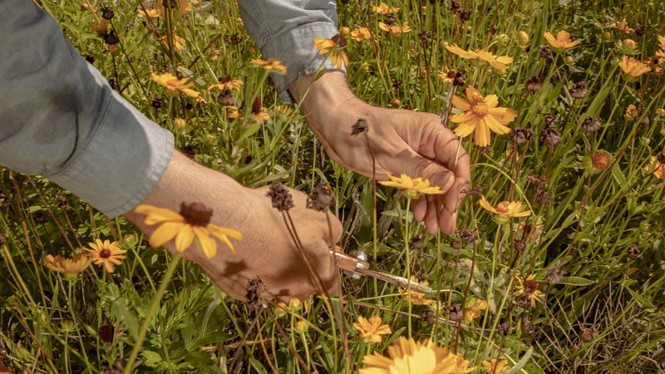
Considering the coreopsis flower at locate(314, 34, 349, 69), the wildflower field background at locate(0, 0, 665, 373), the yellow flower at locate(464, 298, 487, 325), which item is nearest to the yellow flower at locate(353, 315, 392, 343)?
the wildflower field background at locate(0, 0, 665, 373)

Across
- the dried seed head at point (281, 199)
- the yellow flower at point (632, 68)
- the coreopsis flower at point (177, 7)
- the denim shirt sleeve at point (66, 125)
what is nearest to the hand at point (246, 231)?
the denim shirt sleeve at point (66, 125)

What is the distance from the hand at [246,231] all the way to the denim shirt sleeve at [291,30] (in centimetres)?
52

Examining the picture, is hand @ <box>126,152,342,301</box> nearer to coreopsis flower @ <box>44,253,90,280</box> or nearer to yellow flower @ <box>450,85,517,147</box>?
coreopsis flower @ <box>44,253,90,280</box>

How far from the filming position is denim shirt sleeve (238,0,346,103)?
1.21 metres

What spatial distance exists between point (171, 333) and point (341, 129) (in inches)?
18.5

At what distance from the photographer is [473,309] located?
89 cm

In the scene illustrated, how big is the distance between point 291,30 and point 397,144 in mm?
387

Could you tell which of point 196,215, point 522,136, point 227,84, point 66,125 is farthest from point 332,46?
point 196,215

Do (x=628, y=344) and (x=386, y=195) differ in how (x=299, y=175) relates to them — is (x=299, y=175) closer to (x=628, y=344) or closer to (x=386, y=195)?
(x=386, y=195)

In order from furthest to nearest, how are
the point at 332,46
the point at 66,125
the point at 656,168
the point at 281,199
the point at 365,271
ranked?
the point at 656,168 < the point at 332,46 < the point at 365,271 < the point at 66,125 < the point at 281,199

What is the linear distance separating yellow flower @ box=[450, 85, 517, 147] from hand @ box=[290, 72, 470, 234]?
1.6 inches

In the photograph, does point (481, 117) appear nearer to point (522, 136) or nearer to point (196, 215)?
point (522, 136)

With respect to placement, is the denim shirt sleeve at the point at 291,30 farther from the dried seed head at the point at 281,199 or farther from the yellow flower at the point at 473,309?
the dried seed head at the point at 281,199

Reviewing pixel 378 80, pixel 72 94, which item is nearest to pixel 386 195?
pixel 378 80
